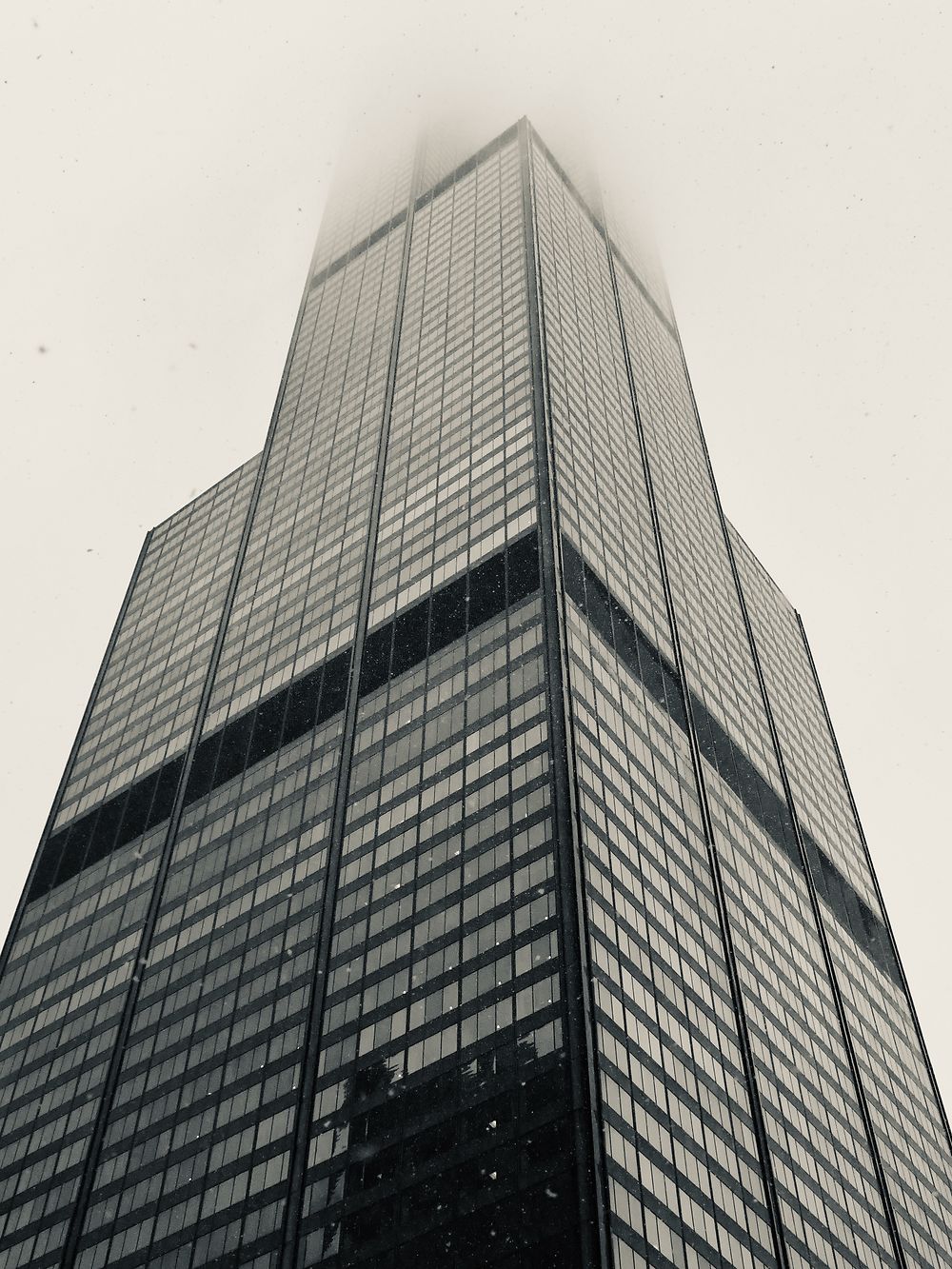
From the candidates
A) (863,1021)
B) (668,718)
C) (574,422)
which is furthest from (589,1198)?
(574,422)

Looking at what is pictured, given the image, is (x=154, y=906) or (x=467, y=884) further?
(x=154, y=906)

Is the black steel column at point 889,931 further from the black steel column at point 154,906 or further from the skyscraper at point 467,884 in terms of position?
the black steel column at point 154,906

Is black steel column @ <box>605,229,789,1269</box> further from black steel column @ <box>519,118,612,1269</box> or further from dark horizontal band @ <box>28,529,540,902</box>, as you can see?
dark horizontal band @ <box>28,529,540,902</box>

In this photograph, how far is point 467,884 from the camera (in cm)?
7525

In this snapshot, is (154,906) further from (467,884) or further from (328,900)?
(467,884)

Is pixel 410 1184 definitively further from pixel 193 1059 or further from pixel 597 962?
pixel 193 1059

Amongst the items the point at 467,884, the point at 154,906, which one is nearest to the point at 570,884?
the point at 467,884

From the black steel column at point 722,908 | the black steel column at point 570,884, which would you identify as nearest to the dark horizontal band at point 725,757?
the black steel column at point 722,908

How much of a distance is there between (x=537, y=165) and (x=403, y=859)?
4145 inches

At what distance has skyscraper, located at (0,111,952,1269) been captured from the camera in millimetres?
66250

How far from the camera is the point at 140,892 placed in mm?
101250

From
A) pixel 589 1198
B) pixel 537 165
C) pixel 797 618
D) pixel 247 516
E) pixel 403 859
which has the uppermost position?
pixel 537 165

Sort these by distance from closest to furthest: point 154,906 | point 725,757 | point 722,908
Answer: point 722,908
point 154,906
point 725,757

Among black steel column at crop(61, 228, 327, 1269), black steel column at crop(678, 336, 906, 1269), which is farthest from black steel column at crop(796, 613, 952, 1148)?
black steel column at crop(61, 228, 327, 1269)
